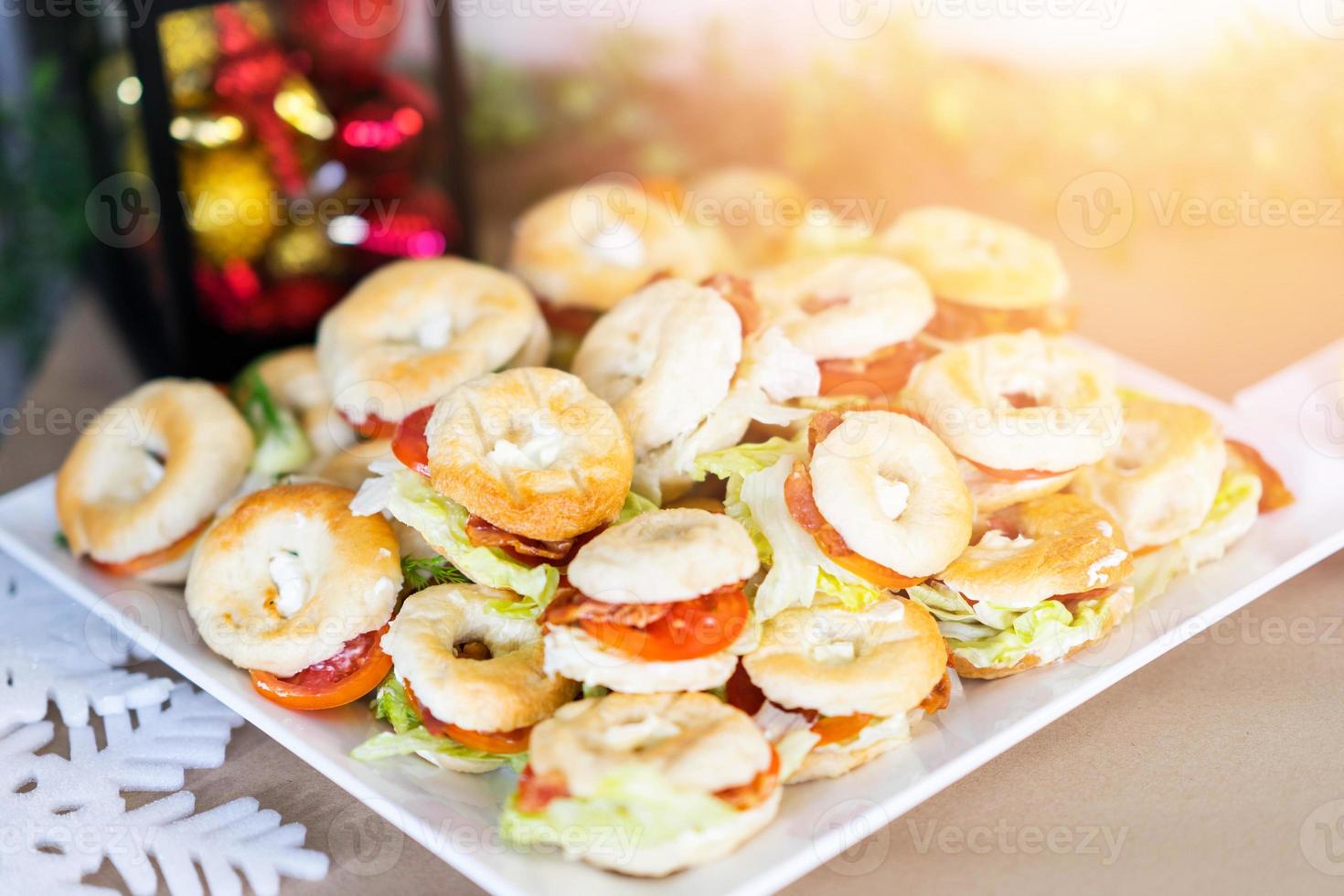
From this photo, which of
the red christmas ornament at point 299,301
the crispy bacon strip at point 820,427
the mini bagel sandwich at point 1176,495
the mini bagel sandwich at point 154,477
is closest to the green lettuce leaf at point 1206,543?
the mini bagel sandwich at point 1176,495

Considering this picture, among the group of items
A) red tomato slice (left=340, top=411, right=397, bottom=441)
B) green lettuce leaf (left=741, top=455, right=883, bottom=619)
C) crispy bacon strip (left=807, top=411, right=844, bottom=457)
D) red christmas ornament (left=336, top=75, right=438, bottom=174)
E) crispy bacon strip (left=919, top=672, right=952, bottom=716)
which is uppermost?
red christmas ornament (left=336, top=75, right=438, bottom=174)

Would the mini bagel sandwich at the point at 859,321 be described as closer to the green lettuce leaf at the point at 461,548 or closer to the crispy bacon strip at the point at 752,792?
→ the green lettuce leaf at the point at 461,548

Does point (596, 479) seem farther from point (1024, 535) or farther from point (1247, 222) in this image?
point (1247, 222)

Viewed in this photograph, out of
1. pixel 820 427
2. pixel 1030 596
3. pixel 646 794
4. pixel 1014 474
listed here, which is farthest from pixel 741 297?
pixel 646 794

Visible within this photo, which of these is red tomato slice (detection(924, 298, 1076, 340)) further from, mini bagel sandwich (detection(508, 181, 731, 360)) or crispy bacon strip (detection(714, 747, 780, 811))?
crispy bacon strip (detection(714, 747, 780, 811))

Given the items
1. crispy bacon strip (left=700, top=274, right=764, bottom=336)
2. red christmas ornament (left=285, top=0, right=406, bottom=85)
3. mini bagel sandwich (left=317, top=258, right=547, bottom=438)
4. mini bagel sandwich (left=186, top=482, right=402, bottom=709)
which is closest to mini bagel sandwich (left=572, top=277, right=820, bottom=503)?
crispy bacon strip (left=700, top=274, right=764, bottom=336)
